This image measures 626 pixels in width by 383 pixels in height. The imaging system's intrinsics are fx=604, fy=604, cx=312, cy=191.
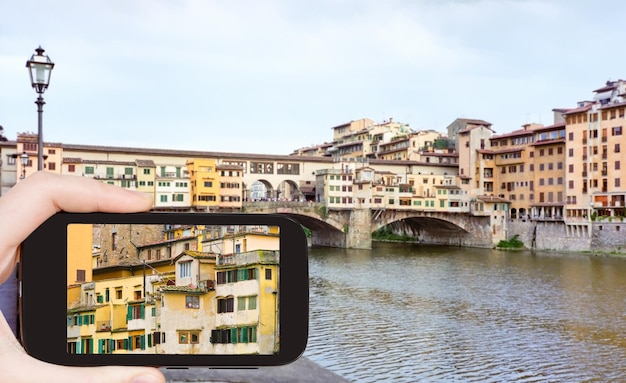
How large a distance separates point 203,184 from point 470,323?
3136 centimetres

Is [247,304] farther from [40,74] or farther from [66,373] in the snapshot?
[40,74]

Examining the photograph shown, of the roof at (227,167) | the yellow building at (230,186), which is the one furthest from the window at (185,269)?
the roof at (227,167)

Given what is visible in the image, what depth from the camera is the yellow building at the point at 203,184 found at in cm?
4619

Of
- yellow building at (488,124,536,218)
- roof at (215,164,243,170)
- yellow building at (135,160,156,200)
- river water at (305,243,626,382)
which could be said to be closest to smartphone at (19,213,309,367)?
river water at (305,243,626,382)

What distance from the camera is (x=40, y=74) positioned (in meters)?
7.16

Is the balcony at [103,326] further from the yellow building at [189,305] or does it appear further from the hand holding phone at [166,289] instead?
the yellow building at [189,305]

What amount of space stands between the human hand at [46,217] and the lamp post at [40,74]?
6041 millimetres

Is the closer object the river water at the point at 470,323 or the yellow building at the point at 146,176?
the river water at the point at 470,323

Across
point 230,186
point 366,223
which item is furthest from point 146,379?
point 366,223

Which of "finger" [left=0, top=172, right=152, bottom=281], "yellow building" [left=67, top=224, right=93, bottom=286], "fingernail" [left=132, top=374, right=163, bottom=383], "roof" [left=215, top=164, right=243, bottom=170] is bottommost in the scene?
"fingernail" [left=132, top=374, right=163, bottom=383]

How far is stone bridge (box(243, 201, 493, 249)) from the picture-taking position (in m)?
48.0

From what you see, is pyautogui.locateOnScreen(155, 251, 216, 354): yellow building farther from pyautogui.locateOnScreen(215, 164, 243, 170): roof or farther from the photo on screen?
pyautogui.locateOnScreen(215, 164, 243, 170): roof

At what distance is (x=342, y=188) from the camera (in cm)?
5125

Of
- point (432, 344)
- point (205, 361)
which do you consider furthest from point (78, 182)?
point (432, 344)
